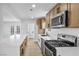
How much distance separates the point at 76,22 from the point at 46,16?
1726 millimetres

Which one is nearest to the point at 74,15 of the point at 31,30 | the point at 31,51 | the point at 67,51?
the point at 67,51

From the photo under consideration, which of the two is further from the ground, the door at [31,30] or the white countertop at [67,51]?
the door at [31,30]

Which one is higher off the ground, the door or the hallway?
the door

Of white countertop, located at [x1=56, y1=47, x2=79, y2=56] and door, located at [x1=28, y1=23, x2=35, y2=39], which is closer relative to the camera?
white countertop, located at [x1=56, y1=47, x2=79, y2=56]

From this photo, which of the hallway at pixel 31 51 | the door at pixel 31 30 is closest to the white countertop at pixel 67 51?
the door at pixel 31 30

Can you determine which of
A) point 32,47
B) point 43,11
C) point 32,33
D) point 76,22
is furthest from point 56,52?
point 32,47

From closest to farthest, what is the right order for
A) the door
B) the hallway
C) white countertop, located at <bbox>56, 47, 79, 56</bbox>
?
white countertop, located at <bbox>56, 47, 79, 56</bbox>, the door, the hallway

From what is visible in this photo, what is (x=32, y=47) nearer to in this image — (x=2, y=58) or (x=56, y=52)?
(x=56, y=52)

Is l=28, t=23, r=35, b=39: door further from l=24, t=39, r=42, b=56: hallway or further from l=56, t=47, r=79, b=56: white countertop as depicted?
l=56, t=47, r=79, b=56: white countertop

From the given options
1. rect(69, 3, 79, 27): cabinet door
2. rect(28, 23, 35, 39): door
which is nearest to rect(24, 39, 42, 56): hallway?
rect(28, 23, 35, 39): door

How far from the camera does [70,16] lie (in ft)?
6.28

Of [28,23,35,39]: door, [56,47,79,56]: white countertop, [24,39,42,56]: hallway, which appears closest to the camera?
[56,47,79,56]: white countertop

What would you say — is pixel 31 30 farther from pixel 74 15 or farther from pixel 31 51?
pixel 74 15

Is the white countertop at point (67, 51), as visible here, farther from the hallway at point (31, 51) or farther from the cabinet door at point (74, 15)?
the hallway at point (31, 51)
